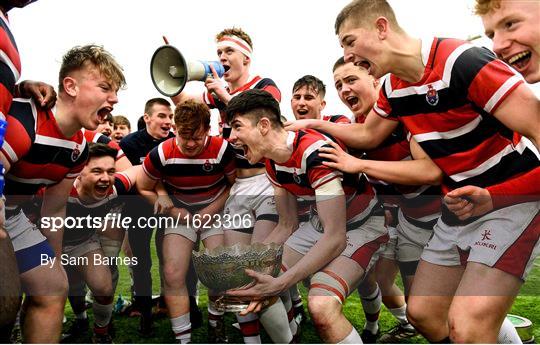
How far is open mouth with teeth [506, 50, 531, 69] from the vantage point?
2180 mm

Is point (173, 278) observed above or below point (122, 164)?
below

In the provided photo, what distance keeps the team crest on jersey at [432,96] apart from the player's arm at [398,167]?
13.1 inches

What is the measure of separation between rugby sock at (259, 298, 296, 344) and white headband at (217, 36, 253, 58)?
2.36 meters

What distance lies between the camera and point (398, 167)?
9.38ft

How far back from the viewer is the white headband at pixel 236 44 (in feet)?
15.6

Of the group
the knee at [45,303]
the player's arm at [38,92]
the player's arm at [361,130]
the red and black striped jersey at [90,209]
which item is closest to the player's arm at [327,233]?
the player's arm at [361,130]

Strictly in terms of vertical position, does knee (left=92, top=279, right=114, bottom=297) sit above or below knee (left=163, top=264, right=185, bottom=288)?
below

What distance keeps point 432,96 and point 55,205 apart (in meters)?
2.35

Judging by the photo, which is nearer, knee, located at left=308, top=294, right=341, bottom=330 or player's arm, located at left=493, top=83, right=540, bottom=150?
player's arm, located at left=493, top=83, right=540, bottom=150

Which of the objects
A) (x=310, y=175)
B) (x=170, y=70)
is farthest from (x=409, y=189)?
(x=170, y=70)

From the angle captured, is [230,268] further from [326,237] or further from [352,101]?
[352,101]

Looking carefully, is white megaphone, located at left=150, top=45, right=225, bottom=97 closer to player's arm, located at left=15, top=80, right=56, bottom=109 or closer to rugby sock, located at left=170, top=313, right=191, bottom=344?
player's arm, located at left=15, top=80, right=56, bottom=109

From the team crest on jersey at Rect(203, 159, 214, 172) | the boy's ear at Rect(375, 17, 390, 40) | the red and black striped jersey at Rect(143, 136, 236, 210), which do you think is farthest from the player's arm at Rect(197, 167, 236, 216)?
the boy's ear at Rect(375, 17, 390, 40)

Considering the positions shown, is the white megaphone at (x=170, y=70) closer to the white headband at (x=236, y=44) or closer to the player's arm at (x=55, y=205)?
the white headband at (x=236, y=44)
